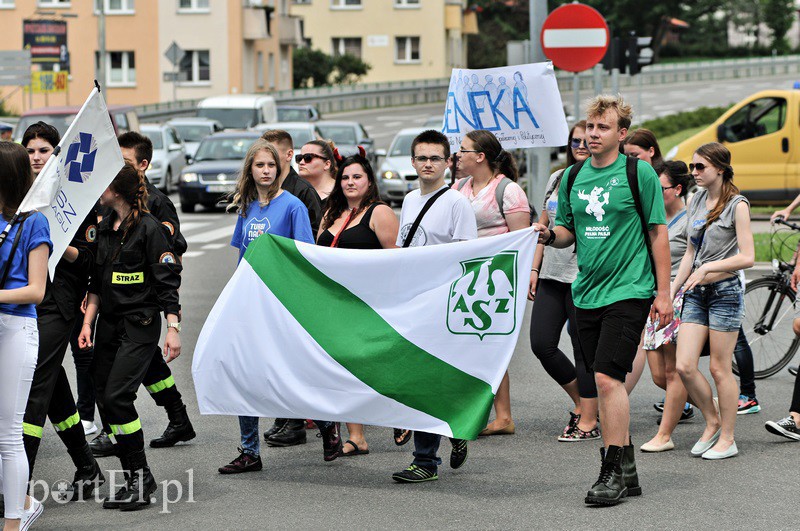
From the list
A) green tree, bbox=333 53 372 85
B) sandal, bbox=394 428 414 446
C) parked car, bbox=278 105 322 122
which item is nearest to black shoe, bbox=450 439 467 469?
sandal, bbox=394 428 414 446

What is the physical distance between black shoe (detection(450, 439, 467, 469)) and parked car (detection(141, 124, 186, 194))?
23870 millimetres

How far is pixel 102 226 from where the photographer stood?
6.99 meters

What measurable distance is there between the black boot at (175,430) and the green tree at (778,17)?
354 ft

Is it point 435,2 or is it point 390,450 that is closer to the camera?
point 390,450

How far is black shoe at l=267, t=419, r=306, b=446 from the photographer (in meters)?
8.16

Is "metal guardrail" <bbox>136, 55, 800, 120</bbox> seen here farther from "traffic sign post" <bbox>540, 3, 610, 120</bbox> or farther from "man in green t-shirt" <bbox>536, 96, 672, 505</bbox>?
"man in green t-shirt" <bbox>536, 96, 672, 505</bbox>

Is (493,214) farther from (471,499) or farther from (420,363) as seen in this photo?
(471,499)

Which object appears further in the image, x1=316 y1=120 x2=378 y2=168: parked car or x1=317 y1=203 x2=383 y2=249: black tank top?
x1=316 y1=120 x2=378 y2=168: parked car

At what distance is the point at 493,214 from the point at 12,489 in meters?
3.47

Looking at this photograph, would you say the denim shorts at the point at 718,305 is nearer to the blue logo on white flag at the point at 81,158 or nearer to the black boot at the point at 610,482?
the black boot at the point at 610,482

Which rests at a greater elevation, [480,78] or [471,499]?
[480,78]

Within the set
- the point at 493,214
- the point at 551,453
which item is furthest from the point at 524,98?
the point at 551,453

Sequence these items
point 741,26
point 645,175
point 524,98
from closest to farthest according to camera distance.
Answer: point 645,175, point 524,98, point 741,26

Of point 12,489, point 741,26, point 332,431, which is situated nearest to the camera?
point 12,489
